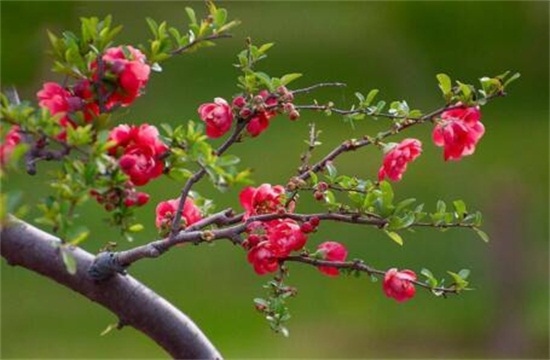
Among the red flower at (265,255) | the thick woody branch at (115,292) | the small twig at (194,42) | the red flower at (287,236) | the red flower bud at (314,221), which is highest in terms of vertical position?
the small twig at (194,42)

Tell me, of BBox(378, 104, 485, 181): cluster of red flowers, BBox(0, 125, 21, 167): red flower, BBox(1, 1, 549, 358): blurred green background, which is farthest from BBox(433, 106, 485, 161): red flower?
BBox(1, 1, 549, 358): blurred green background

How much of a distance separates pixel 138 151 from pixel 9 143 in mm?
133

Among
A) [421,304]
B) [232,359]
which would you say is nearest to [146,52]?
[232,359]

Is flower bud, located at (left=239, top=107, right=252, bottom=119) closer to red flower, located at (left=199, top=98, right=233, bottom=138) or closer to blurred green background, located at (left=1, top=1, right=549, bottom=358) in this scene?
red flower, located at (left=199, top=98, right=233, bottom=138)

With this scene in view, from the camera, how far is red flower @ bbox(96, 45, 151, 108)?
→ 1.20 metres

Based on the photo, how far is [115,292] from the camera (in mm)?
1263

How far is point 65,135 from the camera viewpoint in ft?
3.73

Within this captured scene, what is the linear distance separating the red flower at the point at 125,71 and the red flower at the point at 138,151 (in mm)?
46

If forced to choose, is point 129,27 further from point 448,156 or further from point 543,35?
point 448,156

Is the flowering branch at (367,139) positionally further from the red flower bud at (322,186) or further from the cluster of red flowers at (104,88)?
the cluster of red flowers at (104,88)

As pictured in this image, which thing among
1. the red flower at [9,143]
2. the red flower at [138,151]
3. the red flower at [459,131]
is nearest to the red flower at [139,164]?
the red flower at [138,151]

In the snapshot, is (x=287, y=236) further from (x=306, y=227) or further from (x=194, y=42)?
(x=194, y=42)

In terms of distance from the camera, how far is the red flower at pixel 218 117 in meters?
1.28

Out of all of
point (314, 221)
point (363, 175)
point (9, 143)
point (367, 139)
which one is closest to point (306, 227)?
point (314, 221)
